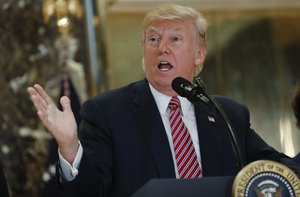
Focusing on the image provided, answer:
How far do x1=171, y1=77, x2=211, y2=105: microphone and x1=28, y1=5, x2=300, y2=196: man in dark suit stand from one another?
286 millimetres

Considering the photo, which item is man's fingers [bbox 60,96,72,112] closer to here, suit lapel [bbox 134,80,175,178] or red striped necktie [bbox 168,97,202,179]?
suit lapel [bbox 134,80,175,178]

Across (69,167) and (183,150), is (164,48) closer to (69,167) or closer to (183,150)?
(183,150)

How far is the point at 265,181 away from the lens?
3143mm

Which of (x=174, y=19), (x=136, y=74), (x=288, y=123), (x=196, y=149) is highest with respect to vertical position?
(x=174, y=19)

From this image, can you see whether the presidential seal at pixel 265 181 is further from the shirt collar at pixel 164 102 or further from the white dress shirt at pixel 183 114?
the shirt collar at pixel 164 102

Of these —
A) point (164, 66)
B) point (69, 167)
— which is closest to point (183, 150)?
point (164, 66)

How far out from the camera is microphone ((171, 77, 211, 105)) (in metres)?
3.56

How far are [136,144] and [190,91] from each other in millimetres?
441

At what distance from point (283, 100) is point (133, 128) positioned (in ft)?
15.5

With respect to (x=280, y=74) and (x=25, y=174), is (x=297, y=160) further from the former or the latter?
(x=280, y=74)

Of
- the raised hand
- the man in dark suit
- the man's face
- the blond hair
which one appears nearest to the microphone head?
the man in dark suit

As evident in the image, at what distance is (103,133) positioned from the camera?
3.86 metres

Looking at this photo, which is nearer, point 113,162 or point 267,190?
point 267,190

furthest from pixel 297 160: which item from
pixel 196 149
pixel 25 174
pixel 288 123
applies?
pixel 288 123
